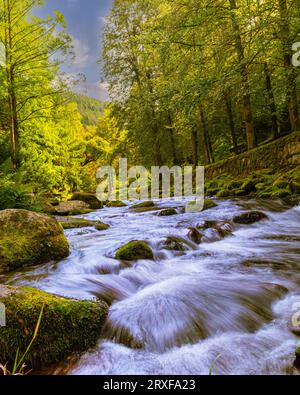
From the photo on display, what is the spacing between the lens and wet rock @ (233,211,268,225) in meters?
7.62

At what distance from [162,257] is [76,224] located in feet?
14.1

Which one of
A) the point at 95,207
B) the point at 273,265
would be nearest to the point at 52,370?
the point at 273,265

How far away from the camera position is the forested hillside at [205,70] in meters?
9.39

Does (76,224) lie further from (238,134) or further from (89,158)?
(89,158)

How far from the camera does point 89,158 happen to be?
93.2 ft

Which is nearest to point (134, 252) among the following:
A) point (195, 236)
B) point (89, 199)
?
point (195, 236)

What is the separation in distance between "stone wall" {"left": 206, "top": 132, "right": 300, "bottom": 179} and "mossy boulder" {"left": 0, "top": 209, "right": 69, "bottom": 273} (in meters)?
9.48

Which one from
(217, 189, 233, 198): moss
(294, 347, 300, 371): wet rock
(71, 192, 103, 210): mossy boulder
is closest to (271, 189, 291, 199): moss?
(217, 189, 233, 198): moss

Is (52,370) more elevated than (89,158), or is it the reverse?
(89,158)

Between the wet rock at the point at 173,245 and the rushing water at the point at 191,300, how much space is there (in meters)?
0.08

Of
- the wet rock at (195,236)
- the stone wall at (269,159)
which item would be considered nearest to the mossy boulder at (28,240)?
the wet rock at (195,236)

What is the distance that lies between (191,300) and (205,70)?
10754mm

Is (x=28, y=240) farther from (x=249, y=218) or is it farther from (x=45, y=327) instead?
(x=249, y=218)
